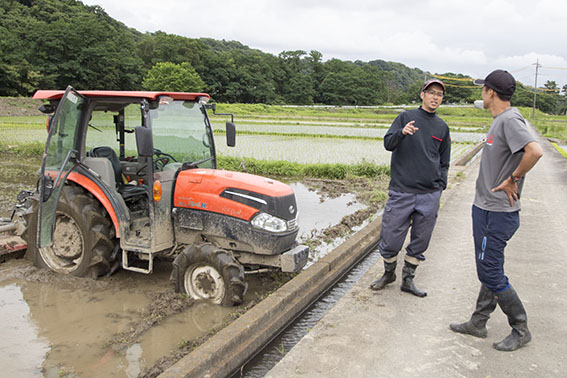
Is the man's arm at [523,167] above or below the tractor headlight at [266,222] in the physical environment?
above

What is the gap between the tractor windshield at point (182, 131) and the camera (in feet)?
16.3

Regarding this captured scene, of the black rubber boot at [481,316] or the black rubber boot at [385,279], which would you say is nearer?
the black rubber boot at [481,316]

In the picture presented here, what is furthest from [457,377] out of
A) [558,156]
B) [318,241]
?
[558,156]

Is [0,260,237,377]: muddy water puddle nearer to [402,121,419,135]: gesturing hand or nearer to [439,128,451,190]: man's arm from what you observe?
[402,121,419,135]: gesturing hand

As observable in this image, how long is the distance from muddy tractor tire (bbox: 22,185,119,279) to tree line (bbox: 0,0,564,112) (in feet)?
166

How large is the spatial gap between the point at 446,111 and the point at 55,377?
71.8 metres

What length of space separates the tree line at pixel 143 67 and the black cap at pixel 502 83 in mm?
53951

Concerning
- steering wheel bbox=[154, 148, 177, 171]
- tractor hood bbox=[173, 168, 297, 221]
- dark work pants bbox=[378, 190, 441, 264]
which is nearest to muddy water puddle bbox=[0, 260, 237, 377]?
tractor hood bbox=[173, 168, 297, 221]

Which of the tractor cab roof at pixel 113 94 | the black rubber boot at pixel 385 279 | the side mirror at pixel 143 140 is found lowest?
the black rubber boot at pixel 385 279

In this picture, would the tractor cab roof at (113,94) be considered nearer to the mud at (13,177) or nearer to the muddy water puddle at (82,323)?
the muddy water puddle at (82,323)

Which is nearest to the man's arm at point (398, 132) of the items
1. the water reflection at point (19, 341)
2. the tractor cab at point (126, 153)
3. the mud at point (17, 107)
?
the tractor cab at point (126, 153)

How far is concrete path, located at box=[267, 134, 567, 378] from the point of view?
10.8 ft

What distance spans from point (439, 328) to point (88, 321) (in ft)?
10.8

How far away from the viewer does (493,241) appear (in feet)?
11.2
